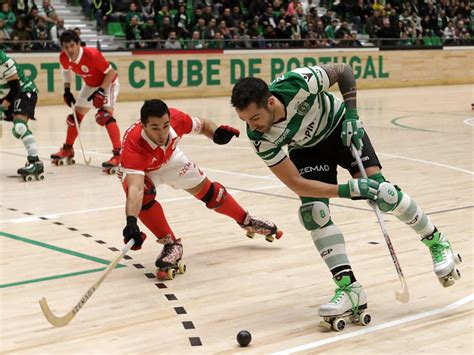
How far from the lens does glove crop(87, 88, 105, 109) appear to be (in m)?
12.6

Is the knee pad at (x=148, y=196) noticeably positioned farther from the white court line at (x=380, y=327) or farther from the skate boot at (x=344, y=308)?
the white court line at (x=380, y=327)

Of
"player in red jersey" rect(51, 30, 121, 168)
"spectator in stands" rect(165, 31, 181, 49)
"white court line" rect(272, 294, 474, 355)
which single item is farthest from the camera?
"spectator in stands" rect(165, 31, 181, 49)

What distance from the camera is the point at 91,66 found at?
41.3 ft

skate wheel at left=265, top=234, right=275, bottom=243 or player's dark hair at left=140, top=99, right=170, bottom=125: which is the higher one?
player's dark hair at left=140, top=99, right=170, bottom=125

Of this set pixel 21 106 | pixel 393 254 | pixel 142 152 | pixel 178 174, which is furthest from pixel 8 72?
pixel 393 254

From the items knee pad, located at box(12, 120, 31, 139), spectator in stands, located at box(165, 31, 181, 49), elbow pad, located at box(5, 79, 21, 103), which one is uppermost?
elbow pad, located at box(5, 79, 21, 103)

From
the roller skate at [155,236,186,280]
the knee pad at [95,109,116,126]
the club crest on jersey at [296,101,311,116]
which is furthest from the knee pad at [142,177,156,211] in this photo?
the knee pad at [95,109,116,126]

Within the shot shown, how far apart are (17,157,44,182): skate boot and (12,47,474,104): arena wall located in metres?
10.9

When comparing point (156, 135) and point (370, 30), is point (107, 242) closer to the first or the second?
point (156, 135)

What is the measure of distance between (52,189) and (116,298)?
4969 millimetres

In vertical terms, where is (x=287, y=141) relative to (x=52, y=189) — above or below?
above

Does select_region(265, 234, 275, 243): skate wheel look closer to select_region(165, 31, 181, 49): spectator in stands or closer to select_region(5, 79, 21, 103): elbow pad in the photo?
select_region(5, 79, 21, 103): elbow pad

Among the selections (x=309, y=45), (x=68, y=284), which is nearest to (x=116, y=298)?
(x=68, y=284)

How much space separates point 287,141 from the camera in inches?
225
